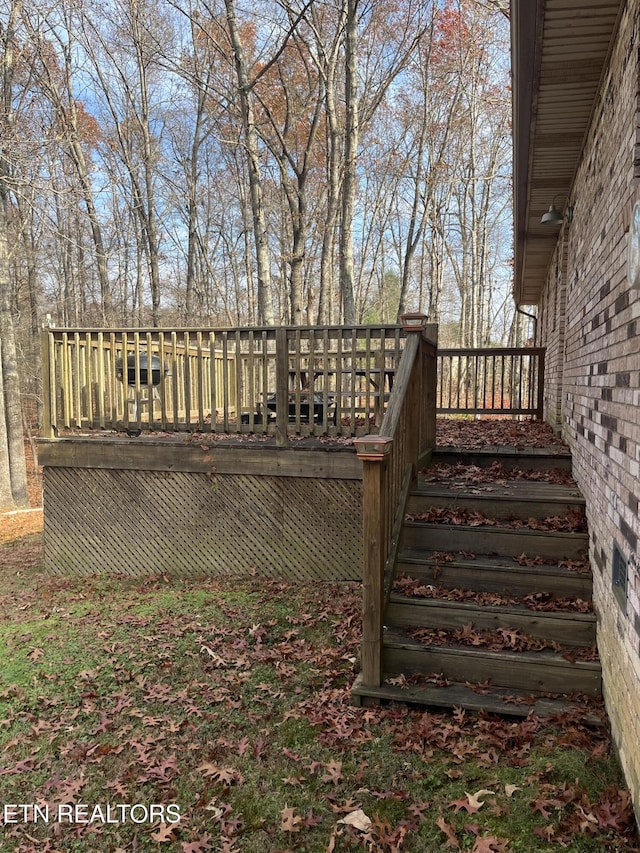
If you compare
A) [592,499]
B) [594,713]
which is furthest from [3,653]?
[592,499]

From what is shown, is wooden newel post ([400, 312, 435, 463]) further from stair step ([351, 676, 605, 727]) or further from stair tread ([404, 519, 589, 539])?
stair step ([351, 676, 605, 727])

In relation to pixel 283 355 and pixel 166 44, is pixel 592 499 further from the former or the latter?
pixel 166 44

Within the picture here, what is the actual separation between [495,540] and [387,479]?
42.9 inches

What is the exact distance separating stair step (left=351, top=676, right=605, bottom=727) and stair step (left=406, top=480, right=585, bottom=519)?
1544 millimetres

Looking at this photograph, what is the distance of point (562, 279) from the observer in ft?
22.3

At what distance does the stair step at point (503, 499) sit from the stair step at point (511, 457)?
0.56 m

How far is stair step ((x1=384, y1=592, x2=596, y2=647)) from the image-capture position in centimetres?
344

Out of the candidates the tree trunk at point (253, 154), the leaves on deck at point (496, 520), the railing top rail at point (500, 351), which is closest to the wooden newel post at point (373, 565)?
the leaves on deck at point (496, 520)

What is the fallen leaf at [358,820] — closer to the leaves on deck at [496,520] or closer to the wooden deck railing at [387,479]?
the wooden deck railing at [387,479]

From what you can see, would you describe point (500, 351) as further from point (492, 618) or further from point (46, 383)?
point (46, 383)

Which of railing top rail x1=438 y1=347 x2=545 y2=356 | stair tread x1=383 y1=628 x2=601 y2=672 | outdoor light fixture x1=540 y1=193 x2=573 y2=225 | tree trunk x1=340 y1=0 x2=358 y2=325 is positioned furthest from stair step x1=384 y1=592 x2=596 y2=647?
tree trunk x1=340 y1=0 x2=358 y2=325

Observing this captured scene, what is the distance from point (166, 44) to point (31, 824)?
62.8 feet

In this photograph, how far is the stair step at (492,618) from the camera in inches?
135

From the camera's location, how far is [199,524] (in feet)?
20.2
